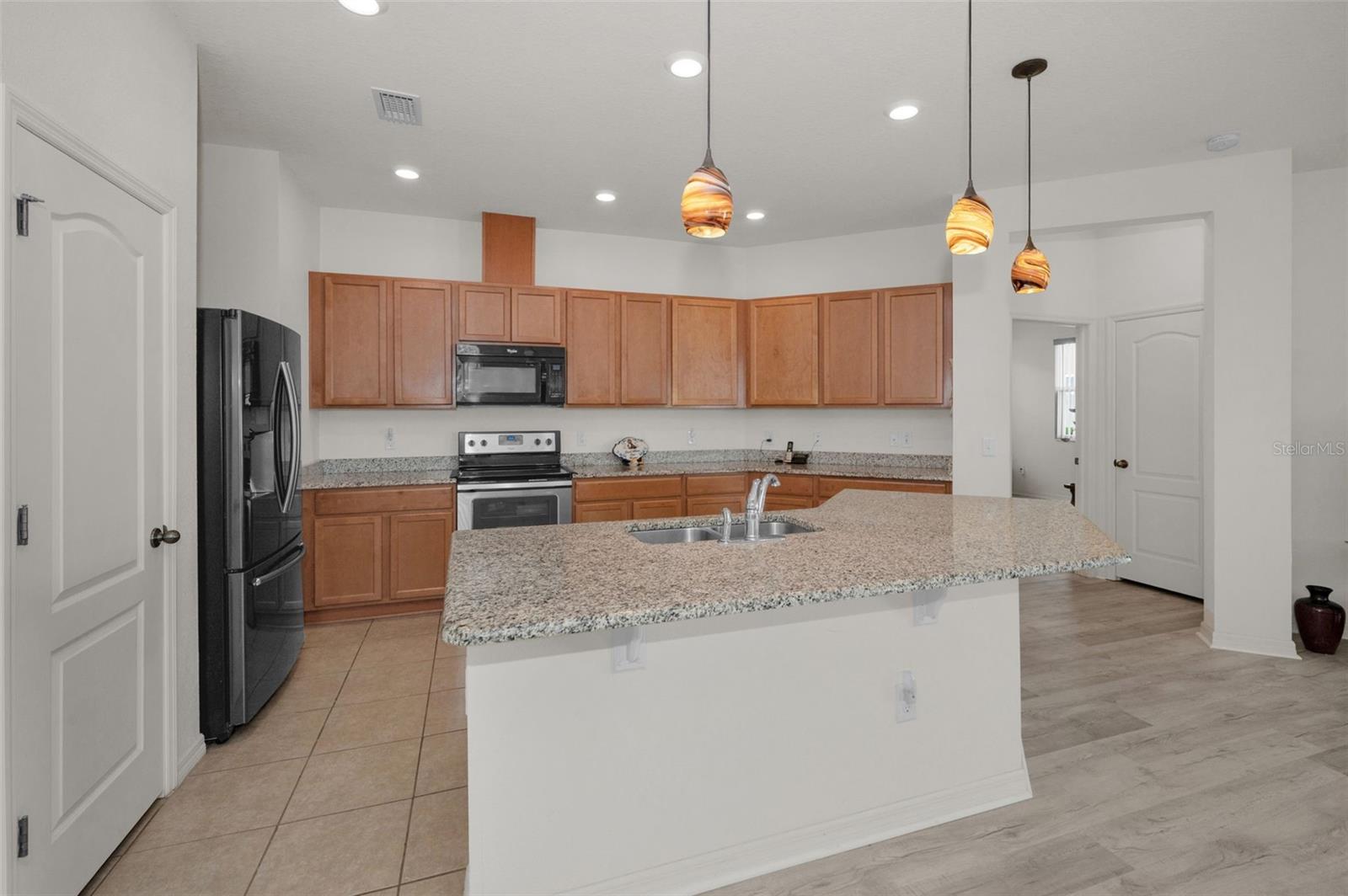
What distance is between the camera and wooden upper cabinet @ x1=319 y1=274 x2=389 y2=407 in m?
4.15

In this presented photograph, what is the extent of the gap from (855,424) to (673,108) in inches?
118

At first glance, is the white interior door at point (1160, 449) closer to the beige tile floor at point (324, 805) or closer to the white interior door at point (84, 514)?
the beige tile floor at point (324, 805)

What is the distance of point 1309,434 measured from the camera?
3.80 m

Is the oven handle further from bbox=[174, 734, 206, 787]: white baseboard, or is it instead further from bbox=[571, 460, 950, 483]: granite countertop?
bbox=[174, 734, 206, 787]: white baseboard

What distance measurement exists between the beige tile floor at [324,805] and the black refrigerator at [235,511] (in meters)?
0.22

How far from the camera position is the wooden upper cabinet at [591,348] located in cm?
476

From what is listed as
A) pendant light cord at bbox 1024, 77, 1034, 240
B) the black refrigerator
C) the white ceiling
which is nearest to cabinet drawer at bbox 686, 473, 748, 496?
the white ceiling

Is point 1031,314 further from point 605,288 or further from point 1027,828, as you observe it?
point 1027,828

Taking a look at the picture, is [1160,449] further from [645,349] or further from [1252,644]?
[645,349]

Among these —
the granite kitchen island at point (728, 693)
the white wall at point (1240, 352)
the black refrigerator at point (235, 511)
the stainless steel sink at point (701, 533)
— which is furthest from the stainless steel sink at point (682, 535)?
the white wall at point (1240, 352)

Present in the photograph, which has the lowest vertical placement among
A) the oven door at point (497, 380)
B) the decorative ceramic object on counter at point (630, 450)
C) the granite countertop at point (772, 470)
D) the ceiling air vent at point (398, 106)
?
the granite countertop at point (772, 470)

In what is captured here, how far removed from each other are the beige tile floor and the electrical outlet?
135 centimetres

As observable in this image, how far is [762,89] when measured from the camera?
113 inches

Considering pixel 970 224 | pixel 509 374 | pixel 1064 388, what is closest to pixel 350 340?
pixel 509 374
